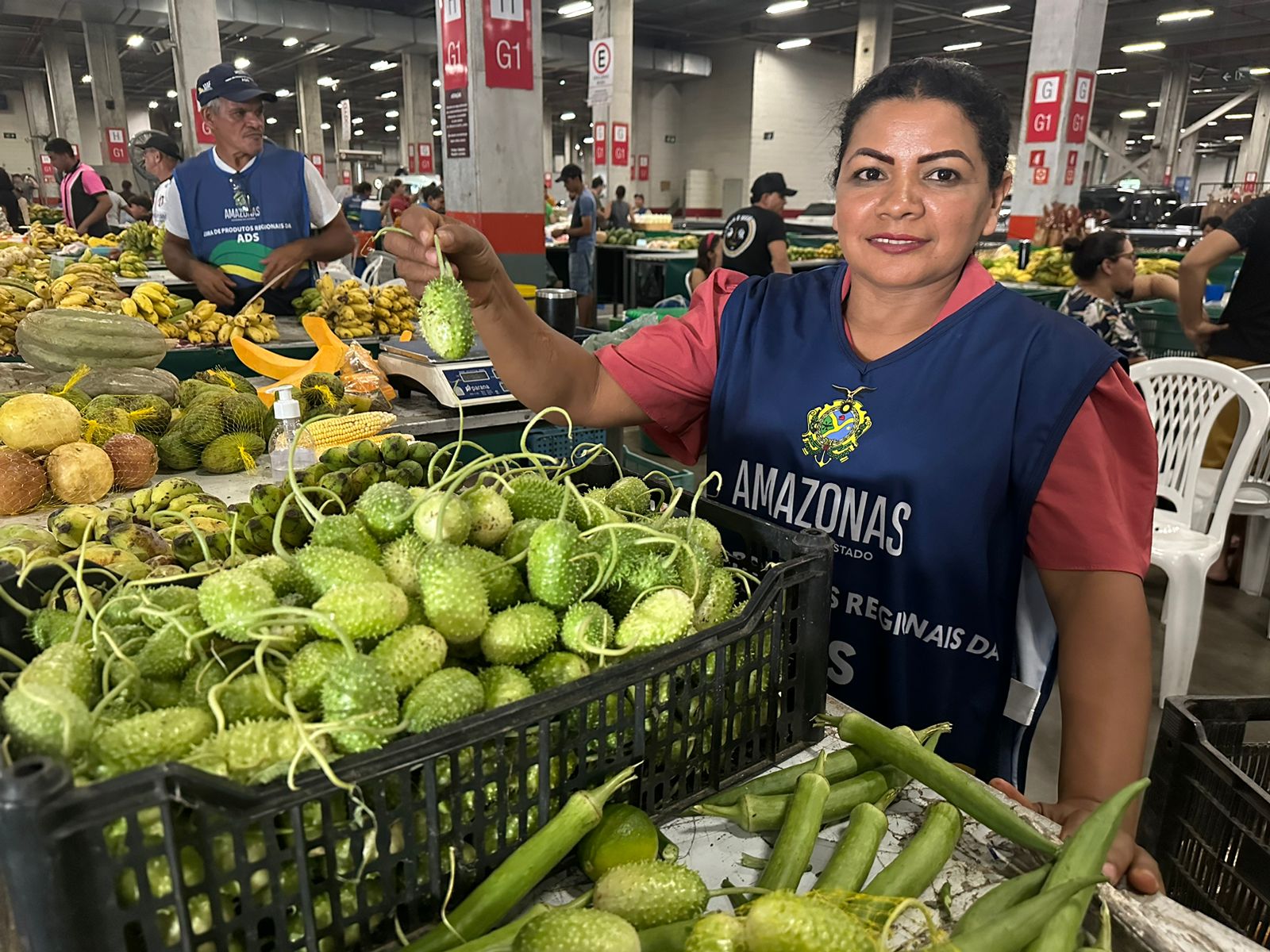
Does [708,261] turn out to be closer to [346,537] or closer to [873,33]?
[346,537]

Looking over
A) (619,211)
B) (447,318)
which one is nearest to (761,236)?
(447,318)

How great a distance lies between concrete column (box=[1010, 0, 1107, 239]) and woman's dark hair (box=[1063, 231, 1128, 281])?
16.5ft

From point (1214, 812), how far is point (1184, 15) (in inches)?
700

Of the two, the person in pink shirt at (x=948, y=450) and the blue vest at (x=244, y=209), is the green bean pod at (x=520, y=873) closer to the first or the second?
the person in pink shirt at (x=948, y=450)

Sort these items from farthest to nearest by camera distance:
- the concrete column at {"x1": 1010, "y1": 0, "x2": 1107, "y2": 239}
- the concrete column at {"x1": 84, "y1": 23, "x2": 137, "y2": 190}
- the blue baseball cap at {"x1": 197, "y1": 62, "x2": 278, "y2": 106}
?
1. the concrete column at {"x1": 84, "y1": 23, "x2": 137, "y2": 190}
2. the concrete column at {"x1": 1010, "y1": 0, "x2": 1107, "y2": 239}
3. the blue baseball cap at {"x1": 197, "y1": 62, "x2": 278, "y2": 106}

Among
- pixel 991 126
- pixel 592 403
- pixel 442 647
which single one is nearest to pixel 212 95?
pixel 592 403

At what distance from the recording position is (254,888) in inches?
28.5

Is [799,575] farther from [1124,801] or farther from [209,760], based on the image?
[209,760]

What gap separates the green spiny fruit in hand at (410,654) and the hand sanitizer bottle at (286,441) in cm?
106

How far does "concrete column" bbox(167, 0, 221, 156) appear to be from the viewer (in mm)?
9633

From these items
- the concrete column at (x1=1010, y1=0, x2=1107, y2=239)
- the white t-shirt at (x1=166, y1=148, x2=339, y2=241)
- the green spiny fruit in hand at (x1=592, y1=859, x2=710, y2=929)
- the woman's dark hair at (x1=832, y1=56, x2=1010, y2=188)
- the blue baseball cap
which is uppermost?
the concrete column at (x1=1010, y1=0, x2=1107, y2=239)

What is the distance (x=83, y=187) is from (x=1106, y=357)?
967cm

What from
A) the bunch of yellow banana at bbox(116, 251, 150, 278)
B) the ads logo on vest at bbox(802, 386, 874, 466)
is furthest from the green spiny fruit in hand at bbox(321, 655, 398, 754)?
the bunch of yellow banana at bbox(116, 251, 150, 278)

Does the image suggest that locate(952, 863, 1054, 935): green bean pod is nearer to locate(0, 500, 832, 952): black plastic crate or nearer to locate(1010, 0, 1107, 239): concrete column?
locate(0, 500, 832, 952): black plastic crate
